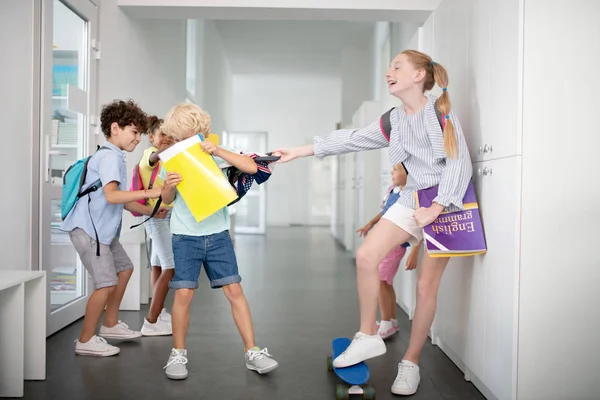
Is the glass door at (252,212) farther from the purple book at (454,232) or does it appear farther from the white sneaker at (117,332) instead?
the purple book at (454,232)

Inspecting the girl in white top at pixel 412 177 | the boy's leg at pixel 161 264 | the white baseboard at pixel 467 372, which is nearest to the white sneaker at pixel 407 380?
the girl in white top at pixel 412 177

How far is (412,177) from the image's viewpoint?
2438 mm

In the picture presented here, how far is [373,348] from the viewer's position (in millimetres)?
2295

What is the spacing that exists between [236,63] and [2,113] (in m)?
9.67

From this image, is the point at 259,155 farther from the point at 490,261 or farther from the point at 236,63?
the point at 236,63

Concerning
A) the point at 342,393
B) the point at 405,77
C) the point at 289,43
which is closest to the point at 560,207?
the point at 405,77

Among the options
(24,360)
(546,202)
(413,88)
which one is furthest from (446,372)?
(24,360)

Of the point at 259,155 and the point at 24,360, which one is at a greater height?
the point at 259,155

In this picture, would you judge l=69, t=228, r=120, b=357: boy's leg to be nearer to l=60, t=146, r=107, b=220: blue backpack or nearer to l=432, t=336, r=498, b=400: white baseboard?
l=60, t=146, r=107, b=220: blue backpack

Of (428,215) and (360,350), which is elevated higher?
(428,215)

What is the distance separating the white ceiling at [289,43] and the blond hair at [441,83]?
6.70m

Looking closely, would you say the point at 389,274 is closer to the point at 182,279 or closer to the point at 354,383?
the point at 354,383

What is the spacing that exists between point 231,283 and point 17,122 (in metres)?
1.36

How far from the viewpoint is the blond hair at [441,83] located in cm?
226
